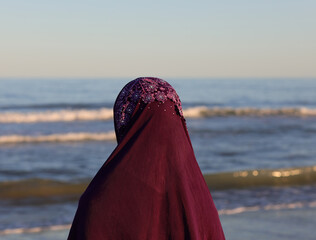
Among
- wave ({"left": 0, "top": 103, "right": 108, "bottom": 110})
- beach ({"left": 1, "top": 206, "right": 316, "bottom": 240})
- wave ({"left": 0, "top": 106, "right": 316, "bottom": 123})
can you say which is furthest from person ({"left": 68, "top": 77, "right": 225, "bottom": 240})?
wave ({"left": 0, "top": 103, "right": 108, "bottom": 110})

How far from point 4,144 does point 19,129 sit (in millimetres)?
2957

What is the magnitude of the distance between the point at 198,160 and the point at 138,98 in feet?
30.3

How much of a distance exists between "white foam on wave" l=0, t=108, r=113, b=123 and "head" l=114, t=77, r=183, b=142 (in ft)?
56.4

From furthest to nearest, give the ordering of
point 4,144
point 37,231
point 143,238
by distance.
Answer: point 4,144, point 37,231, point 143,238

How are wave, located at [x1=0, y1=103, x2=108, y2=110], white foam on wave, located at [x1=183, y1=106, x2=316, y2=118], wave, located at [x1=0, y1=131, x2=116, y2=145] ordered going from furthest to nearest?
wave, located at [x1=0, y1=103, x2=108, y2=110] < white foam on wave, located at [x1=183, y1=106, x2=316, y2=118] < wave, located at [x1=0, y1=131, x2=116, y2=145]

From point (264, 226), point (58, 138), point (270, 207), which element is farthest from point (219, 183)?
point (58, 138)

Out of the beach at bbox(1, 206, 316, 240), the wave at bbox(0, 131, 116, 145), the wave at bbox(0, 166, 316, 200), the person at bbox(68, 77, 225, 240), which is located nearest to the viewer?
the person at bbox(68, 77, 225, 240)

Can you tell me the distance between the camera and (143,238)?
6.41 feet

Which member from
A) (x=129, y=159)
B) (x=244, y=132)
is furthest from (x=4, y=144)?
(x=129, y=159)

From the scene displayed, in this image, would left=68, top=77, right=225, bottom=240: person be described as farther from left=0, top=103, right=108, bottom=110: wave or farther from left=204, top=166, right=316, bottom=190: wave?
left=0, top=103, right=108, bottom=110: wave

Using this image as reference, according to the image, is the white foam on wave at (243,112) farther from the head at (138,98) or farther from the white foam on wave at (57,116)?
the head at (138,98)

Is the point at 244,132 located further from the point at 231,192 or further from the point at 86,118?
the point at 231,192

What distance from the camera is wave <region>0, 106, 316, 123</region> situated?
19.4 meters

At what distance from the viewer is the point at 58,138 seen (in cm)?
1481
